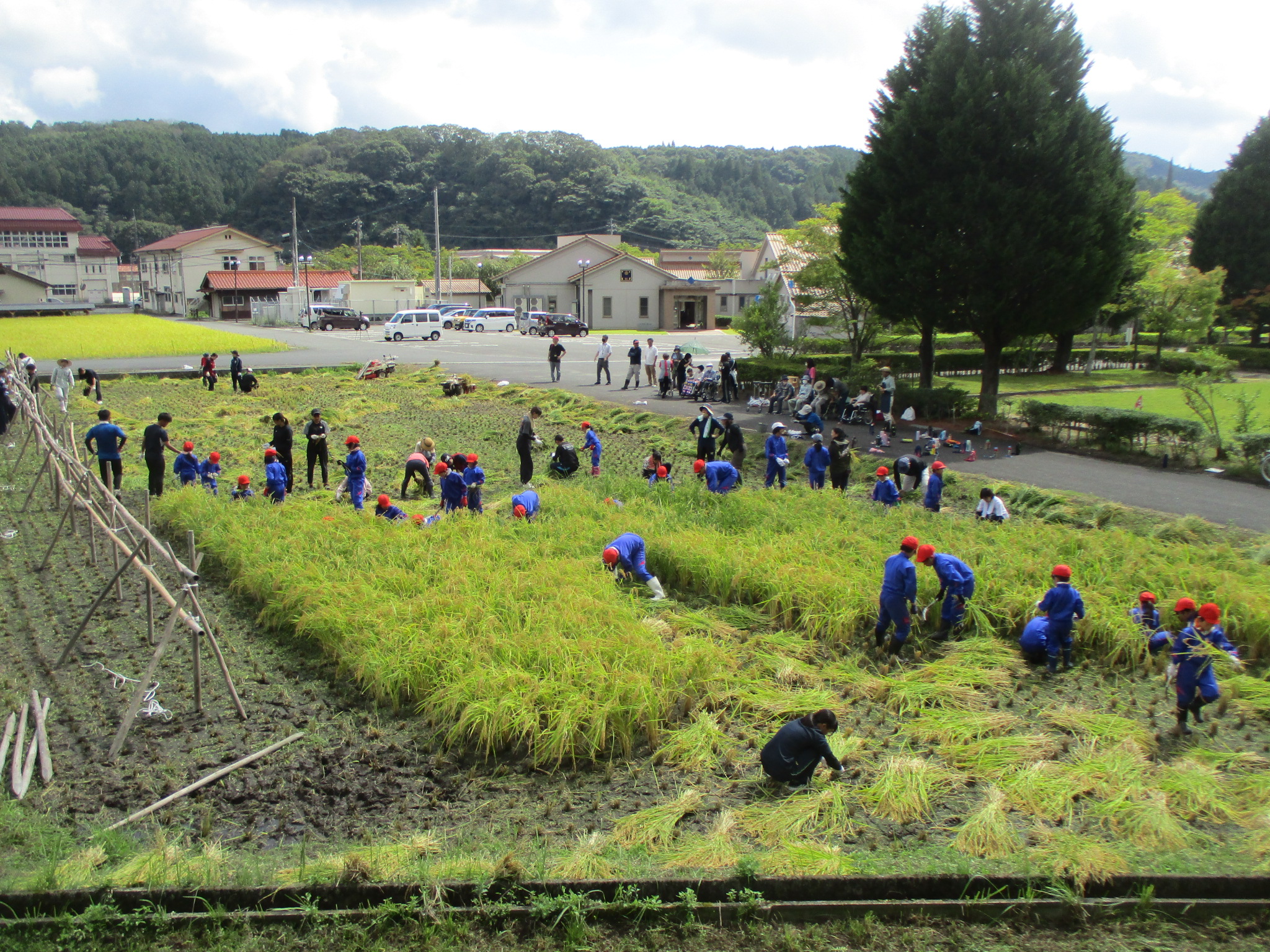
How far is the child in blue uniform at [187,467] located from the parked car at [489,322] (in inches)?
1505

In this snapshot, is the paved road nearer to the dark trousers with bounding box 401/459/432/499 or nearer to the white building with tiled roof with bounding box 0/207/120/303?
the dark trousers with bounding box 401/459/432/499

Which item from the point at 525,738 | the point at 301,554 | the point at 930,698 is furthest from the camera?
the point at 301,554

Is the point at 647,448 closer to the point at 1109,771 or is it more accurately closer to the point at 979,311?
the point at 979,311

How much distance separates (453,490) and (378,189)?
366 ft

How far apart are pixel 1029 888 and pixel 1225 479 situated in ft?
43.3

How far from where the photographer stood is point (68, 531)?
12258 millimetres

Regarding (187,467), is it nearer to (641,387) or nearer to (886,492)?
(886,492)

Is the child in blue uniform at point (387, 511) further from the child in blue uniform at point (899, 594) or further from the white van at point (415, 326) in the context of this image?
the white van at point (415, 326)

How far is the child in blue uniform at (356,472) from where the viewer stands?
1254 centimetres

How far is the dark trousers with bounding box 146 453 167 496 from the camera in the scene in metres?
13.1

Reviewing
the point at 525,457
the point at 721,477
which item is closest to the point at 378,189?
the point at 525,457

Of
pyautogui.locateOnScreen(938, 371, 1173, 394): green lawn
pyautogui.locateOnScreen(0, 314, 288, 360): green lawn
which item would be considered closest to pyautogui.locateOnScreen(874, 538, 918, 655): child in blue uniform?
pyautogui.locateOnScreen(938, 371, 1173, 394): green lawn

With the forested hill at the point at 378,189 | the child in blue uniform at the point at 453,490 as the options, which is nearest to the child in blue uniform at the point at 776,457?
the child in blue uniform at the point at 453,490

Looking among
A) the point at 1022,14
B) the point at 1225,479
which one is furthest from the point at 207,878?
the point at 1022,14
